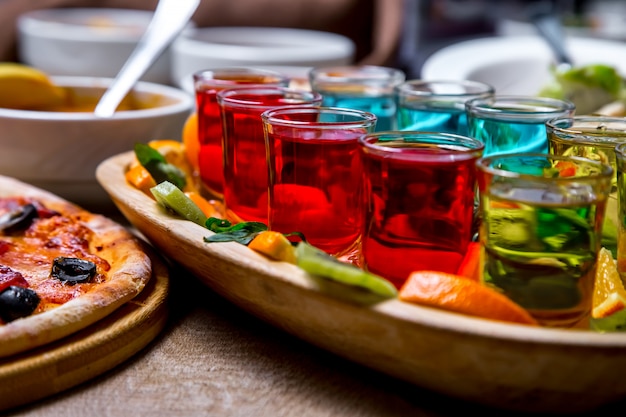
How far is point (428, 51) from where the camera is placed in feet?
9.11

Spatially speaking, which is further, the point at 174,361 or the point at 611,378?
the point at 174,361

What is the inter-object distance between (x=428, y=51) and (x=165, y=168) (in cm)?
186

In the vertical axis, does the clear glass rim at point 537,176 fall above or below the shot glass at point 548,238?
above

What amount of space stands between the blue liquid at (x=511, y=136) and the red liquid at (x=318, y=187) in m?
0.21

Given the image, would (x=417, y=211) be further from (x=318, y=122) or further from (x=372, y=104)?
(x=372, y=104)

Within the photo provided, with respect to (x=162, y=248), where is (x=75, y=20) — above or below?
above

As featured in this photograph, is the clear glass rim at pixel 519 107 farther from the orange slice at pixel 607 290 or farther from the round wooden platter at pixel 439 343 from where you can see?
the round wooden platter at pixel 439 343

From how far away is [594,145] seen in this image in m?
0.87

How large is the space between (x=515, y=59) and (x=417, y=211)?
1.33 meters

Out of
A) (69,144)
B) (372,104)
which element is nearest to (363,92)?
(372,104)

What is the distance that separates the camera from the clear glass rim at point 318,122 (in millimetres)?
844

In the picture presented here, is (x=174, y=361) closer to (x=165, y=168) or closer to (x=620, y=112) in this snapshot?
(x=165, y=168)

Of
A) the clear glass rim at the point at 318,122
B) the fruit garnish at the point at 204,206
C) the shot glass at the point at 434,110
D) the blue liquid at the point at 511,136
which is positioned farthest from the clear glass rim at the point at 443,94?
the fruit garnish at the point at 204,206

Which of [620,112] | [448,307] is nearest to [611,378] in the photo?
[448,307]
